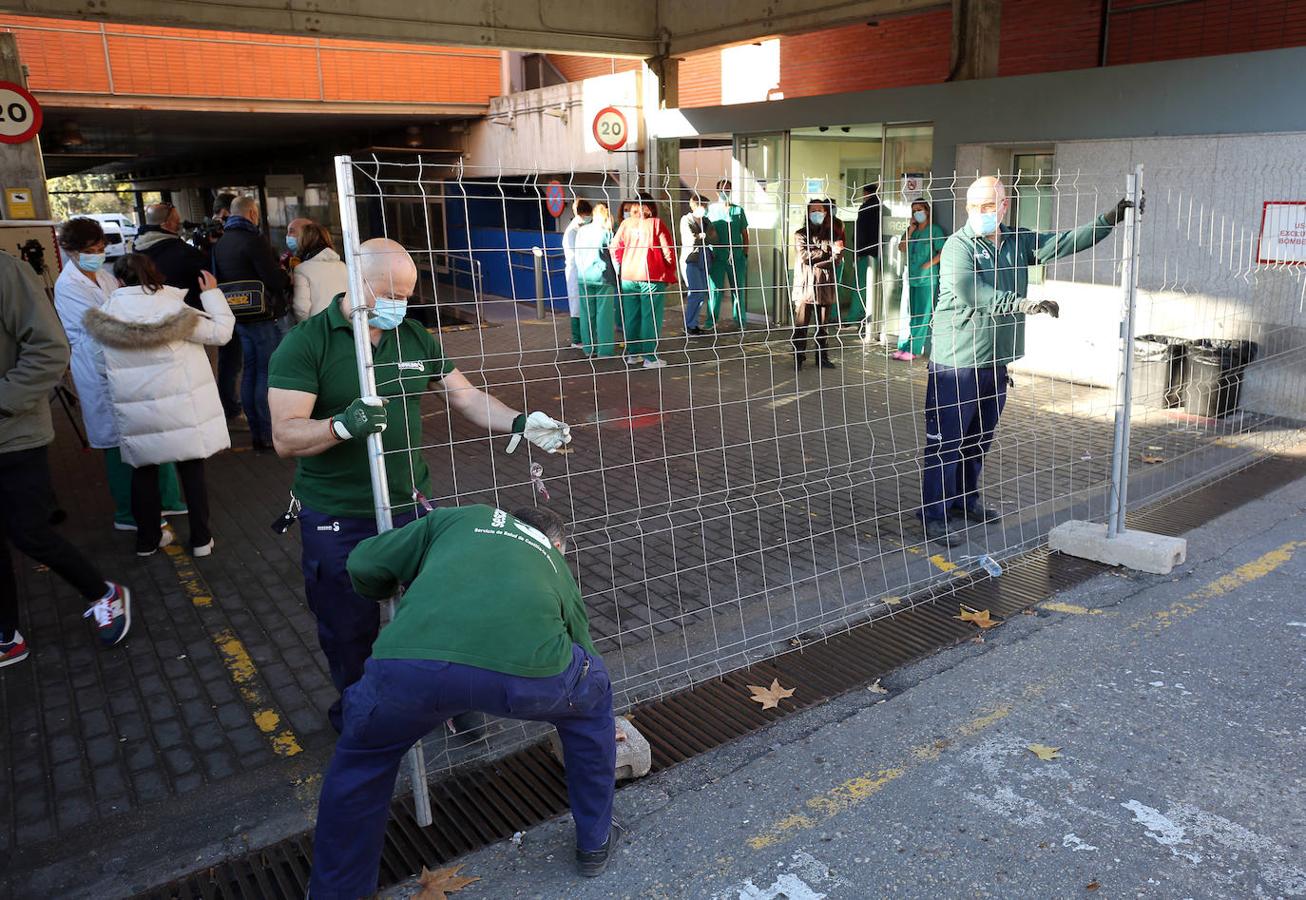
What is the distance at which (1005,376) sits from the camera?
566 centimetres

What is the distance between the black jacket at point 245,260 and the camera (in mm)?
7438

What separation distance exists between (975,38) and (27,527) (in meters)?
9.52

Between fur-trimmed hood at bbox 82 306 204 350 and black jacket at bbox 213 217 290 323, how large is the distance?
8.12 ft

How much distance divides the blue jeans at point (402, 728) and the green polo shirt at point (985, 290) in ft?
11.3

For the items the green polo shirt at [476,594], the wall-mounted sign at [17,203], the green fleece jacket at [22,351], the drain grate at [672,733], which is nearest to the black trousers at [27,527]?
the green fleece jacket at [22,351]

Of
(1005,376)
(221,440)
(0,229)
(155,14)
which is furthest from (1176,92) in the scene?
(0,229)

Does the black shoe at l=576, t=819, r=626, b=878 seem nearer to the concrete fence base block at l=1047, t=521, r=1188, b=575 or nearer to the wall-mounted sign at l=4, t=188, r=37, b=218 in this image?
the concrete fence base block at l=1047, t=521, r=1188, b=575

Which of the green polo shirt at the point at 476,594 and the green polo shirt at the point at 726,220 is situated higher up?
the green polo shirt at the point at 726,220

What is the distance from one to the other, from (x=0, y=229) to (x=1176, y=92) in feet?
34.7

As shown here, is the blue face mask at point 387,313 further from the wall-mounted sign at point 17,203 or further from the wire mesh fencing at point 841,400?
the wall-mounted sign at point 17,203

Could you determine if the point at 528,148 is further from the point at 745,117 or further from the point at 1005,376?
the point at 1005,376

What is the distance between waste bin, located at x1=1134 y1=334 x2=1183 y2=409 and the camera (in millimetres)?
8328

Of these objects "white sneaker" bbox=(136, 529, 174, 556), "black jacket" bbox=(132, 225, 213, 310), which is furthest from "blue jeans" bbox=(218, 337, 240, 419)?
"white sneaker" bbox=(136, 529, 174, 556)

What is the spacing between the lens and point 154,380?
5.13 m
